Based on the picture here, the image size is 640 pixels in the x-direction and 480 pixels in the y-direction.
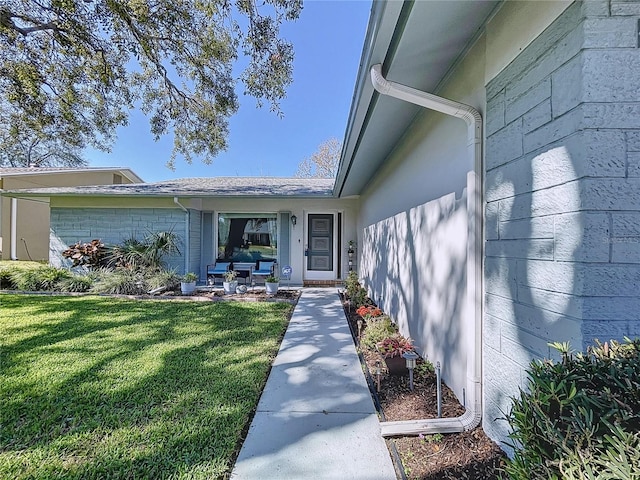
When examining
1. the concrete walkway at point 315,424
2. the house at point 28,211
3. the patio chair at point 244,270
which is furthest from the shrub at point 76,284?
the house at point 28,211

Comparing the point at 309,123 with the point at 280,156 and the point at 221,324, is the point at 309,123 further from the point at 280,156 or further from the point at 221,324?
the point at 221,324

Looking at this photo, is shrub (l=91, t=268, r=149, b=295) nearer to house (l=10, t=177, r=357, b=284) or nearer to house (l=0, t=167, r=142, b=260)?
house (l=10, t=177, r=357, b=284)

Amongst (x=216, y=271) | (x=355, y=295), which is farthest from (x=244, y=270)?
(x=355, y=295)

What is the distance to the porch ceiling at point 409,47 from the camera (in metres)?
1.96

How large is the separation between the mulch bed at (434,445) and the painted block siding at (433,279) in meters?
0.24

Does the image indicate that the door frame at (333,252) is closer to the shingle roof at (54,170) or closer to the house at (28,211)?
the house at (28,211)

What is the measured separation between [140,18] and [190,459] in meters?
7.07

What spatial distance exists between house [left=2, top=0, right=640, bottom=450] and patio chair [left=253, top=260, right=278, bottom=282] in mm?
5669

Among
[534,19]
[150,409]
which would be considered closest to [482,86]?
[534,19]

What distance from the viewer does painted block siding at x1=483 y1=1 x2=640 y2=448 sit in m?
1.42

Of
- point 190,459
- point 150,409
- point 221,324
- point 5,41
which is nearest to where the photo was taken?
point 190,459

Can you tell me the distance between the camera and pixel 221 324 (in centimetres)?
526

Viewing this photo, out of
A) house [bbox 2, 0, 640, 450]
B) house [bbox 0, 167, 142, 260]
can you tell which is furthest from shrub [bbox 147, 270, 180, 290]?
house [bbox 0, 167, 142, 260]

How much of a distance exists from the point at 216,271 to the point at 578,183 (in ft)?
28.8
